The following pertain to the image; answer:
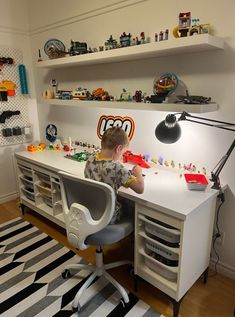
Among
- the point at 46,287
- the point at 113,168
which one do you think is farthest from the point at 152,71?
the point at 46,287

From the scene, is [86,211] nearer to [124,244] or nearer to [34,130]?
[124,244]

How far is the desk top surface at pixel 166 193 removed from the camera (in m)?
1.38

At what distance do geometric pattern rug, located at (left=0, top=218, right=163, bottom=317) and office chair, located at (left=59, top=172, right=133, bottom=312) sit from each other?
0.09 meters

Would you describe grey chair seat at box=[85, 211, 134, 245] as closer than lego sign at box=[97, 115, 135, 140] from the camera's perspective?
Yes

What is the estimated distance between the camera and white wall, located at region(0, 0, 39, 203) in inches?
112

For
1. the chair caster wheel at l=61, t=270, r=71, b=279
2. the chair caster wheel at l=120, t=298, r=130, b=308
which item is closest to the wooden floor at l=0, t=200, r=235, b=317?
the chair caster wheel at l=120, t=298, r=130, b=308

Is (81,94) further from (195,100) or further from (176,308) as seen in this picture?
(176,308)

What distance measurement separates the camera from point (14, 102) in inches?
119

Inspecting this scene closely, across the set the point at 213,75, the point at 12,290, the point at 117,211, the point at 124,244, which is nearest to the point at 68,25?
the point at 213,75

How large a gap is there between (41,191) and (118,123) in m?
1.06

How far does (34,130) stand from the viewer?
331cm

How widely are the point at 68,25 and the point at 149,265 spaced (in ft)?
7.91

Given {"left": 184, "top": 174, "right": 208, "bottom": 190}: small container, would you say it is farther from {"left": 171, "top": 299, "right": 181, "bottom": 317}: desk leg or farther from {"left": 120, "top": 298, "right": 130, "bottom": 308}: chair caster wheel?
{"left": 120, "top": 298, "right": 130, "bottom": 308}: chair caster wheel

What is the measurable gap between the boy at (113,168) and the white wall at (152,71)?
0.61 metres
